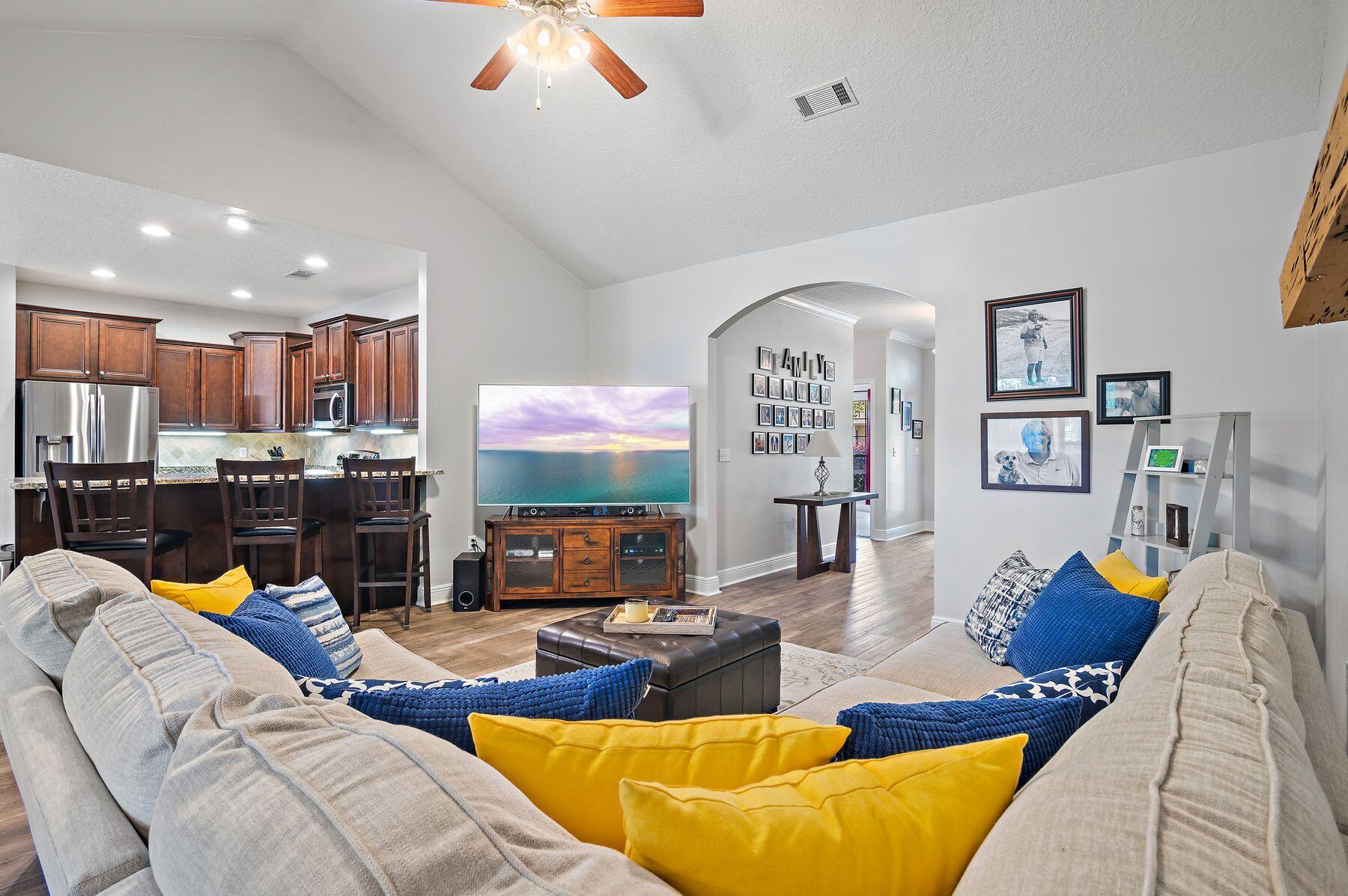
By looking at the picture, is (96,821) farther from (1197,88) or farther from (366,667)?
(1197,88)

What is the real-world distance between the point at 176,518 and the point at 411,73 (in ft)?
9.88

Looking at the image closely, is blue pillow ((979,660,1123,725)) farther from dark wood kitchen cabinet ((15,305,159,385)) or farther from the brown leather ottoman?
dark wood kitchen cabinet ((15,305,159,385))

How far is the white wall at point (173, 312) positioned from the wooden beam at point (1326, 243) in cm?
A: 827

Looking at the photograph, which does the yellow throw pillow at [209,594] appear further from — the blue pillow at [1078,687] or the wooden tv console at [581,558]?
the wooden tv console at [581,558]

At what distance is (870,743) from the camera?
0.95 meters

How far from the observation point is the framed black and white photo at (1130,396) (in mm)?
3547

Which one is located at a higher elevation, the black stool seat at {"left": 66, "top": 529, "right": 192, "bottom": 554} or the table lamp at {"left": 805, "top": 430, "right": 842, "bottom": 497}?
the table lamp at {"left": 805, "top": 430, "right": 842, "bottom": 497}

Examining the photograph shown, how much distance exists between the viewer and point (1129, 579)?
7.11 feet

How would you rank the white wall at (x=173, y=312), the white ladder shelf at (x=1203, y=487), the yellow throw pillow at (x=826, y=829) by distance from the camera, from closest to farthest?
the yellow throw pillow at (x=826, y=829)
the white ladder shelf at (x=1203, y=487)
the white wall at (x=173, y=312)

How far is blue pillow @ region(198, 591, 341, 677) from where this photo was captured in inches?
58.4

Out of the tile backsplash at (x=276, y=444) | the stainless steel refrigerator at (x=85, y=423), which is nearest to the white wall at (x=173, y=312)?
the stainless steel refrigerator at (x=85, y=423)

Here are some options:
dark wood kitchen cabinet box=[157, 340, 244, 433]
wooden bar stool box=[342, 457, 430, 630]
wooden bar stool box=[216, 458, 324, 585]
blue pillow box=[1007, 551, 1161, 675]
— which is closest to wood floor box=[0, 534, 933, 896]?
wooden bar stool box=[342, 457, 430, 630]

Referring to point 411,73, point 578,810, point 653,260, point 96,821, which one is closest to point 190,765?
point 96,821

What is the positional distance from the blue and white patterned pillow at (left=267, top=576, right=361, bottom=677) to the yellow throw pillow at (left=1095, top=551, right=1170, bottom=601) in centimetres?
234
